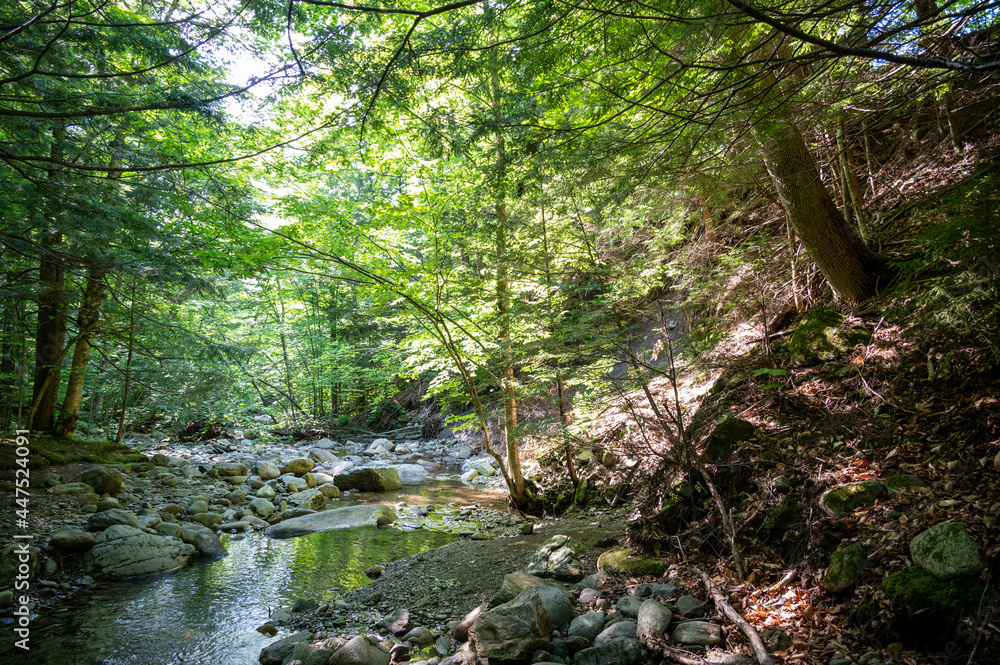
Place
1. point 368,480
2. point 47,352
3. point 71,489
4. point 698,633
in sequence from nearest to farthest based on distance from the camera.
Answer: point 698,633 → point 71,489 → point 47,352 → point 368,480

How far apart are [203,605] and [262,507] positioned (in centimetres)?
414

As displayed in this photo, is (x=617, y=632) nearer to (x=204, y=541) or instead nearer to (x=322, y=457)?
(x=204, y=541)

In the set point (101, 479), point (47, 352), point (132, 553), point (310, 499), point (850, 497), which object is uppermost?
point (47, 352)

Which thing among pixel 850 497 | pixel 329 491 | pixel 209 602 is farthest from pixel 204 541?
pixel 850 497

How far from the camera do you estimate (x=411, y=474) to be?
12484mm

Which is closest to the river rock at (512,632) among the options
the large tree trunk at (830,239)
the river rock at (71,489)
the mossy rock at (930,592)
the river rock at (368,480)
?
the mossy rock at (930,592)

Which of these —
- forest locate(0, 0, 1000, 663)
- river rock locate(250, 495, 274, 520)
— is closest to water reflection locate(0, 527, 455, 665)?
river rock locate(250, 495, 274, 520)

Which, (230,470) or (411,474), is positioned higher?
(230,470)

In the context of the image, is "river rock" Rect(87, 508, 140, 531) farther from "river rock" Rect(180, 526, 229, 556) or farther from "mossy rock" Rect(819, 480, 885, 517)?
"mossy rock" Rect(819, 480, 885, 517)

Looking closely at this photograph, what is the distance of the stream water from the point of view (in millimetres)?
4031

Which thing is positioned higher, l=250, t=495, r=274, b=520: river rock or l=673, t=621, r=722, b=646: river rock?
l=250, t=495, r=274, b=520: river rock

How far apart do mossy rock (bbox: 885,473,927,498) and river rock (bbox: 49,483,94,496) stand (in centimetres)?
1058

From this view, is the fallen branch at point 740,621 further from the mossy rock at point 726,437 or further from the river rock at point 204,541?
the river rock at point 204,541

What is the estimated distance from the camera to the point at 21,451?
25.1 feet
